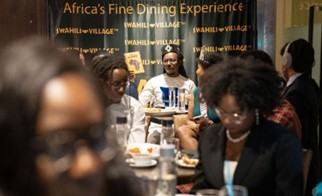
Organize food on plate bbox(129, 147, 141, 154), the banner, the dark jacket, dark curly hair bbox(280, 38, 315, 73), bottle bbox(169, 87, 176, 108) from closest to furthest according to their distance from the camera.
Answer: the dark jacket, food on plate bbox(129, 147, 141, 154), dark curly hair bbox(280, 38, 315, 73), bottle bbox(169, 87, 176, 108), the banner

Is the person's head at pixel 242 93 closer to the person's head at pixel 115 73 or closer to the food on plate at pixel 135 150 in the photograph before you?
the food on plate at pixel 135 150

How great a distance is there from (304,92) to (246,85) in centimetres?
160

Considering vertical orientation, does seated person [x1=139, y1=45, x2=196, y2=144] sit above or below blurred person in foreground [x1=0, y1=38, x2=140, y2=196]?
below

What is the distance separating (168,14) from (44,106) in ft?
19.3

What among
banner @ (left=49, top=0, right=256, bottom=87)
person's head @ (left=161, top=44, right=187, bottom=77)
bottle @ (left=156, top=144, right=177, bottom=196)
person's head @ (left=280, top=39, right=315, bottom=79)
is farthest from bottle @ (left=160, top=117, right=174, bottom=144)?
banner @ (left=49, top=0, right=256, bottom=87)

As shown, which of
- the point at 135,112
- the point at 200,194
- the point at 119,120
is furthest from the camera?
the point at 135,112

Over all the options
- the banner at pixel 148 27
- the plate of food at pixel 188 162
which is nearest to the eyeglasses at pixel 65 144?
the plate of food at pixel 188 162

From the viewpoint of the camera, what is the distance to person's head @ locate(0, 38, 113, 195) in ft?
1.27

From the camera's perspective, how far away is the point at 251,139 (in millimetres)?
2041

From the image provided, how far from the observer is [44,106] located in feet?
1.31

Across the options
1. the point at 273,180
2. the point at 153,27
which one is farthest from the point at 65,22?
the point at 273,180

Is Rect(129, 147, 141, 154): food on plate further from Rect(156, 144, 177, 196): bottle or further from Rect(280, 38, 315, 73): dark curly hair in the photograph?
Rect(280, 38, 315, 73): dark curly hair

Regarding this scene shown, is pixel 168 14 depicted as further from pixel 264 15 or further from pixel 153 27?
pixel 264 15

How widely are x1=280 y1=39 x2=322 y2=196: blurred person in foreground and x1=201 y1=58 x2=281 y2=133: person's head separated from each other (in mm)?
1405
